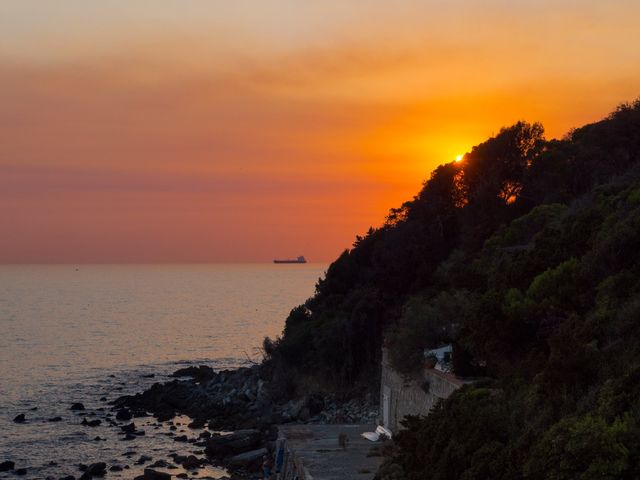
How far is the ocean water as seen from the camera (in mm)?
40562

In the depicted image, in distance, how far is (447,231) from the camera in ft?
163

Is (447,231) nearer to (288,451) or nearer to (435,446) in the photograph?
(288,451)

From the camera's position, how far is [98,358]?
261ft

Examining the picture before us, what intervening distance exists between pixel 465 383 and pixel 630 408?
25.1ft

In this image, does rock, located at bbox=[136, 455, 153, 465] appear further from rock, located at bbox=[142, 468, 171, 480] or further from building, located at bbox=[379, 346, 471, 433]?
building, located at bbox=[379, 346, 471, 433]

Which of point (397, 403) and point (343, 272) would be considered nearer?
point (397, 403)

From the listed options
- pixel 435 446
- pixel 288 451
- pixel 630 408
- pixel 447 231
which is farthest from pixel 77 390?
pixel 630 408

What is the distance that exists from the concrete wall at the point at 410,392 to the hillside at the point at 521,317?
641 mm

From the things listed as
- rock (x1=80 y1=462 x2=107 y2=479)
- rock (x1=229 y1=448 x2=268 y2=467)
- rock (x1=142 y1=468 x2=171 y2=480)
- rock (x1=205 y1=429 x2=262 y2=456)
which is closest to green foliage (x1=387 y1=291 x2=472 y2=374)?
rock (x1=229 y1=448 x2=268 y2=467)

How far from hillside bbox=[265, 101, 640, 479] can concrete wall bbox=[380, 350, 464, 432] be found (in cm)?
64

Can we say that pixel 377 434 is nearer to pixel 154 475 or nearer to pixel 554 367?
pixel 554 367

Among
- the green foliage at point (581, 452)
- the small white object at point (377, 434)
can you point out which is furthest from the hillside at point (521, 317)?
the small white object at point (377, 434)

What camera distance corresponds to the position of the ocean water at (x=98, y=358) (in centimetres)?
4056

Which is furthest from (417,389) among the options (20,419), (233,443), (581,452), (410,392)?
(20,419)
